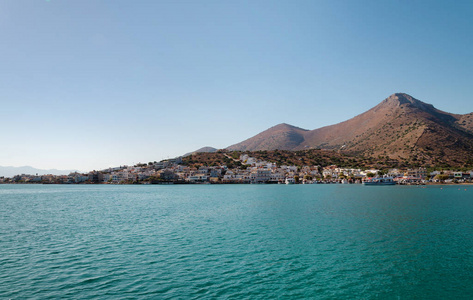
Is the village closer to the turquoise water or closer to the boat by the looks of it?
the boat

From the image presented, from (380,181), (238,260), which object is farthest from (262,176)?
(238,260)

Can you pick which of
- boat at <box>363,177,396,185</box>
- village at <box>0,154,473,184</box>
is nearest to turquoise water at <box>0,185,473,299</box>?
boat at <box>363,177,396,185</box>

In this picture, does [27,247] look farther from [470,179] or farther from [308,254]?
[470,179]

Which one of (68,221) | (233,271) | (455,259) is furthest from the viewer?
(68,221)

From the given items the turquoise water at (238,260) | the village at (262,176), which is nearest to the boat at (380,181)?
the village at (262,176)

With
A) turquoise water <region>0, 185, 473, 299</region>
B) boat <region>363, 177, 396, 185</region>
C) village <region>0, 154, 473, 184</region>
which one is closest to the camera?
turquoise water <region>0, 185, 473, 299</region>

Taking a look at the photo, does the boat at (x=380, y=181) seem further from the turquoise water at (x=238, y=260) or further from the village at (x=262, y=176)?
the turquoise water at (x=238, y=260)

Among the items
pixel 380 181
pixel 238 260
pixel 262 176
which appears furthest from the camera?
pixel 262 176

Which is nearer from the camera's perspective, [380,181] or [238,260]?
[238,260]

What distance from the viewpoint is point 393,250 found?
65.6 ft

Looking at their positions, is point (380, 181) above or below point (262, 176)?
below

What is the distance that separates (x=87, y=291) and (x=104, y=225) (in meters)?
18.3

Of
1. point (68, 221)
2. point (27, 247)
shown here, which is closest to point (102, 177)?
point (68, 221)

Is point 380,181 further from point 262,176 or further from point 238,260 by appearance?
point 238,260
